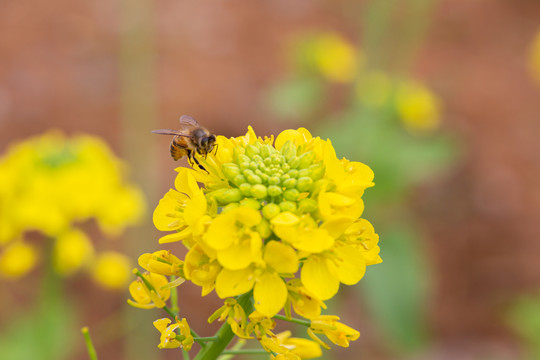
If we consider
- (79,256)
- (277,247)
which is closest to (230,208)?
(277,247)

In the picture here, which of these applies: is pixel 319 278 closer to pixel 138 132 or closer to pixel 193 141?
pixel 193 141

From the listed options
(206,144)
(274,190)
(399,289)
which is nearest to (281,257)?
(274,190)

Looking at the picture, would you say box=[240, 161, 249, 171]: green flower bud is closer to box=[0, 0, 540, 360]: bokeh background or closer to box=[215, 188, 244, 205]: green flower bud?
box=[215, 188, 244, 205]: green flower bud

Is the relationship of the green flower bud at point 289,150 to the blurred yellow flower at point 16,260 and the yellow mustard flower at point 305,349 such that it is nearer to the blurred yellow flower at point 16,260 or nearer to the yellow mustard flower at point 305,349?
the yellow mustard flower at point 305,349

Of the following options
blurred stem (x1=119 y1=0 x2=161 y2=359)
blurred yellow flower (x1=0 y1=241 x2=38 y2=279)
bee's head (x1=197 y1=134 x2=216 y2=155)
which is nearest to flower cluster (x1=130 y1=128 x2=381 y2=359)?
bee's head (x1=197 y1=134 x2=216 y2=155)

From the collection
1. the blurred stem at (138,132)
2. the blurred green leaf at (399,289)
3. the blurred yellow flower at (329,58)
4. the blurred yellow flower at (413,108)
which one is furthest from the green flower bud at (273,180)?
the blurred yellow flower at (329,58)

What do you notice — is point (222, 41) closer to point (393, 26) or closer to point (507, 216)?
point (393, 26)
